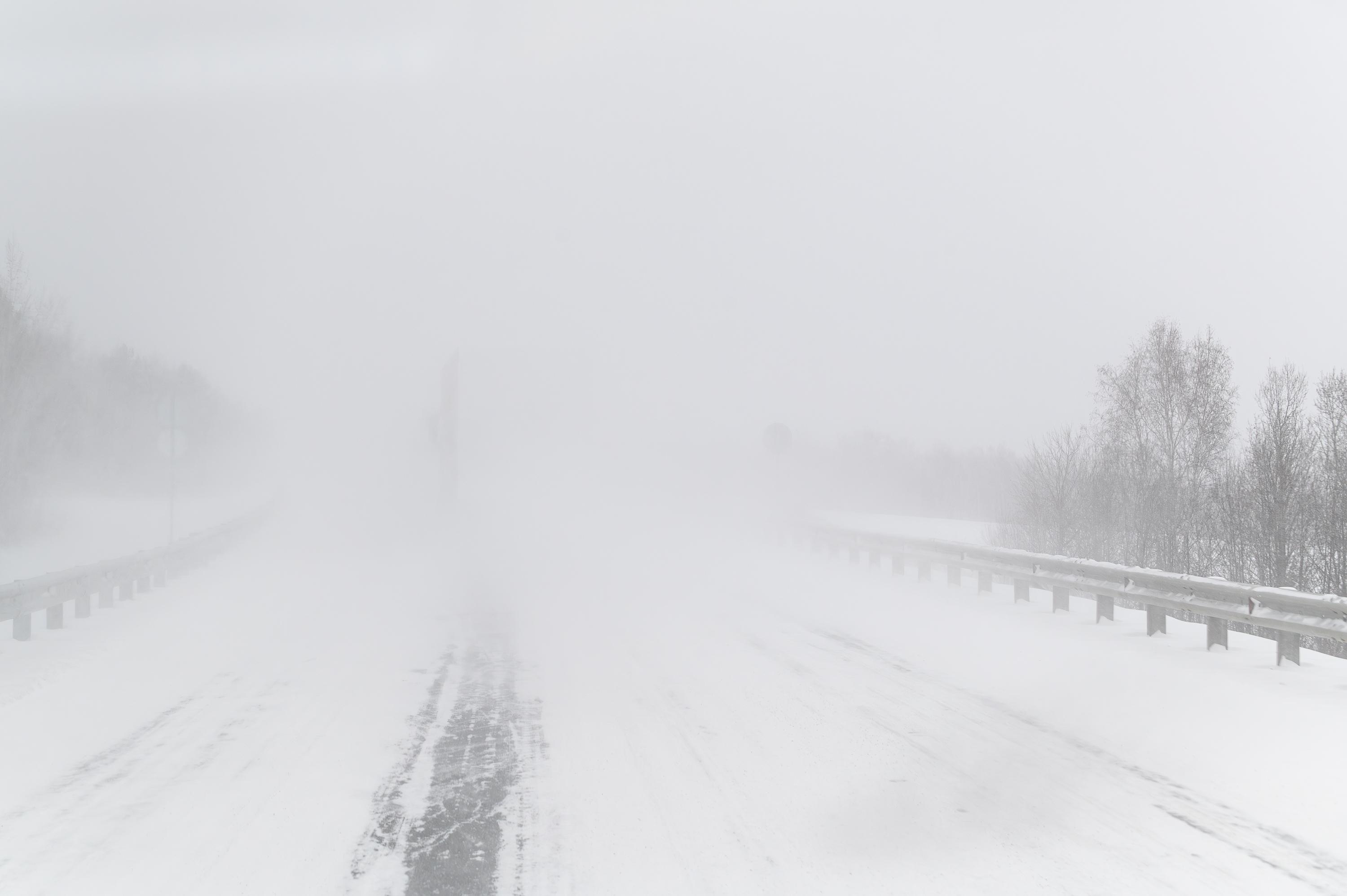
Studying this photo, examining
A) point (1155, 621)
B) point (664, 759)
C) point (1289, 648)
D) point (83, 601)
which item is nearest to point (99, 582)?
point (83, 601)

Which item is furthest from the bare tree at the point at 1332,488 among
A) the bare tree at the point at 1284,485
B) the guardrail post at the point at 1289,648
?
the guardrail post at the point at 1289,648

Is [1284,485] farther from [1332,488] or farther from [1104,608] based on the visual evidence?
[1104,608]

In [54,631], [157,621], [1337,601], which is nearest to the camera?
[1337,601]

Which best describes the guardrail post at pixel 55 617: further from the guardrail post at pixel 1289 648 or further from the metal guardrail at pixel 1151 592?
the guardrail post at pixel 1289 648

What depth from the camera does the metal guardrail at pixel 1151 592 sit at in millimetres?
8844

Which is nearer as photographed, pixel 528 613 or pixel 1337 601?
pixel 1337 601

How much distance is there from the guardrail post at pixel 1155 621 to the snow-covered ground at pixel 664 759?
12 centimetres

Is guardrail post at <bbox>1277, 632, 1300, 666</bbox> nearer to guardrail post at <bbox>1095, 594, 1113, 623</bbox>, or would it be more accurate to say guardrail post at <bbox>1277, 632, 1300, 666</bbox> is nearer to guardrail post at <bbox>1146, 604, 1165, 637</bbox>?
guardrail post at <bbox>1146, 604, 1165, 637</bbox>

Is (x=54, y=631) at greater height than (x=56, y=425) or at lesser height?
lesser

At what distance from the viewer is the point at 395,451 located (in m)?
101

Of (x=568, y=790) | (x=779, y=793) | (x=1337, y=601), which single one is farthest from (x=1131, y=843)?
(x=1337, y=601)

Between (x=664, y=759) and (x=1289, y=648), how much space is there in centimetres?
694

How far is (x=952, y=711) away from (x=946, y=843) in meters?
3.08

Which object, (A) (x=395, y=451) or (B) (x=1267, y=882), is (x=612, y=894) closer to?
(B) (x=1267, y=882)
